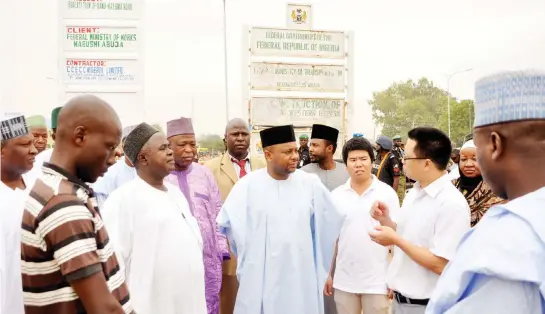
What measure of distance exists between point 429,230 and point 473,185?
1.14 meters

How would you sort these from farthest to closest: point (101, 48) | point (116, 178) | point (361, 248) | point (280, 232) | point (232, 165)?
point (101, 48), point (232, 165), point (116, 178), point (361, 248), point (280, 232)

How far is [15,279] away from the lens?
289 centimetres

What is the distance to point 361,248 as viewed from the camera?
170 inches

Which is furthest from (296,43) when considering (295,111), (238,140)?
(238,140)

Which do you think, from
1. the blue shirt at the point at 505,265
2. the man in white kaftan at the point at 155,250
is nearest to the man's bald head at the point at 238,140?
the man in white kaftan at the point at 155,250

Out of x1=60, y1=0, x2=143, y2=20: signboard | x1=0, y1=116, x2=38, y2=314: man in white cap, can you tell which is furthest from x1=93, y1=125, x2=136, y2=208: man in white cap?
x1=60, y1=0, x2=143, y2=20: signboard

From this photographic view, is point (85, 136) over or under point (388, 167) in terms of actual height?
over

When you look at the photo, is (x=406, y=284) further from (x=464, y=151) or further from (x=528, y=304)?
(x=528, y=304)

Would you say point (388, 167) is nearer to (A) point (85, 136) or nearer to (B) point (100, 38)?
(B) point (100, 38)

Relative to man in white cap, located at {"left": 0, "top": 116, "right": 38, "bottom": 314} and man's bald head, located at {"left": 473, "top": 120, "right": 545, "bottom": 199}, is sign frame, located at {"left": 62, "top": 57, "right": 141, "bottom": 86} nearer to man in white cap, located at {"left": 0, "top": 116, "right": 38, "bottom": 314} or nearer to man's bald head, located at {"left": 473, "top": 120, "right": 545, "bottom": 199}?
man in white cap, located at {"left": 0, "top": 116, "right": 38, "bottom": 314}

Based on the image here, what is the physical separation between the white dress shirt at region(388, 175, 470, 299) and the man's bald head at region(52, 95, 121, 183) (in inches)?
81.5

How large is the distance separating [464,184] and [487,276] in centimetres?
318

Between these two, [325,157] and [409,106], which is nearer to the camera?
[325,157]

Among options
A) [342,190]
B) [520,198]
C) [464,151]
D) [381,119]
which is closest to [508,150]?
[520,198]
